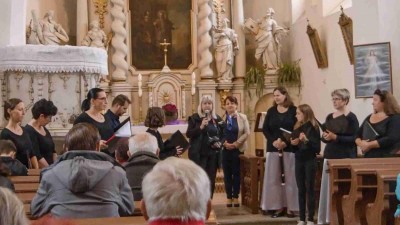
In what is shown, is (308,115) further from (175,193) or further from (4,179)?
(175,193)

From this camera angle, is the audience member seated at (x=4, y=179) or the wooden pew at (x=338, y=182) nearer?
the audience member seated at (x=4, y=179)

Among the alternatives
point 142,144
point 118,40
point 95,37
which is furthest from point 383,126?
point 118,40

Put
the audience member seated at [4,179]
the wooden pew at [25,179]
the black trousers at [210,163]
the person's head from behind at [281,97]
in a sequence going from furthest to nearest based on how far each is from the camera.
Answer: the black trousers at [210,163]
the person's head from behind at [281,97]
the wooden pew at [25,179]
the audience member seated at [4,179]

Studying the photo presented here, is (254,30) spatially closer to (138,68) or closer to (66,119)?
(138,68)

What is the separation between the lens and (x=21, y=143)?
240 inches

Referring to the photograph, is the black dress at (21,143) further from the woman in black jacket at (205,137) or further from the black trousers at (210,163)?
the black trousers at (210,163)

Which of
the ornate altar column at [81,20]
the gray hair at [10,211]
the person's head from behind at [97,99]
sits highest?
the ornate altar column at [81,20]

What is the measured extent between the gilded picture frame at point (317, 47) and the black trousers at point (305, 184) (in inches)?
241

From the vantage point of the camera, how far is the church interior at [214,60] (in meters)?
8.66

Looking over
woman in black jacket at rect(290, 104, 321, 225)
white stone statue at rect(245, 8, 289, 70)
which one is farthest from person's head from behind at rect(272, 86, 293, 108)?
Answer: white stone statue at rect(245, 8, 289, 70)

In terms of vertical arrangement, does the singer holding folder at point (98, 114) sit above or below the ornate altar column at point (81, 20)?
below

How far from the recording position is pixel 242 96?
50.1 ft

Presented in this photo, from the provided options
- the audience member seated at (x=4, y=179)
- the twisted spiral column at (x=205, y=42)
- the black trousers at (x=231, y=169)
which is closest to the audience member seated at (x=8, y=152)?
the audience member seated at (x=4, y=179)

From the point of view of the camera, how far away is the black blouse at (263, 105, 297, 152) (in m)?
7.88
